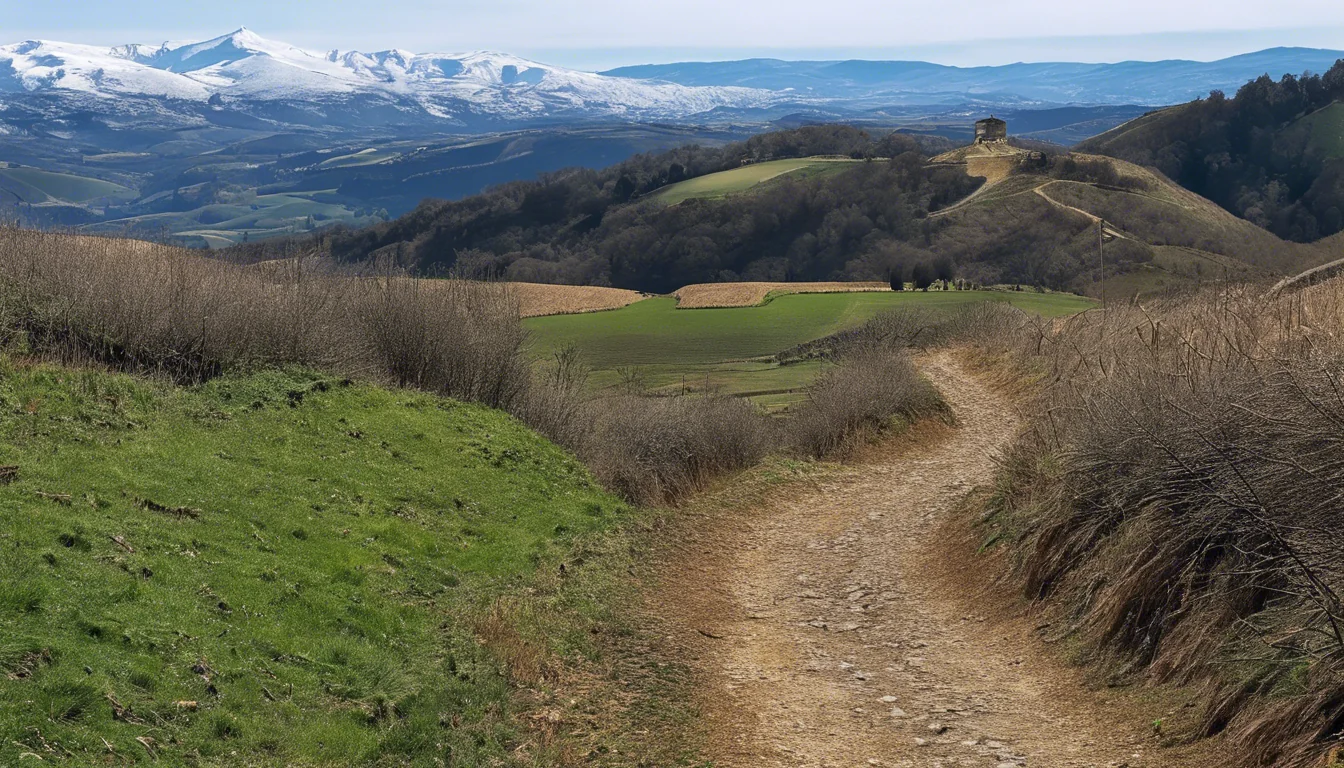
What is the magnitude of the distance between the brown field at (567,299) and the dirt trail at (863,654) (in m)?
49.6

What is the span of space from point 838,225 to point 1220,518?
110381mm

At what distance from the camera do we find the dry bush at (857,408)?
21.6m

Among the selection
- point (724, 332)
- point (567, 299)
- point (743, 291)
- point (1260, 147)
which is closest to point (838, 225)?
point (743, 291)

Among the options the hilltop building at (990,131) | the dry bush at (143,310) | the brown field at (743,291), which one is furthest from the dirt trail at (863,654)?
the hilltop building at (990,131)

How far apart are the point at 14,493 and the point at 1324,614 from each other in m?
9.11

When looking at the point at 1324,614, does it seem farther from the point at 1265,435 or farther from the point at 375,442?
the point at 375,442

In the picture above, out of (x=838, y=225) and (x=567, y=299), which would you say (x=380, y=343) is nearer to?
(x=567, y=299)

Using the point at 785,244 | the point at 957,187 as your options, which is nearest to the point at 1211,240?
the point at 957,187

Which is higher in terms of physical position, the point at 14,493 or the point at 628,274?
the point at 14,493

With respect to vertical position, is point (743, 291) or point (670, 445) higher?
point (670, 445)

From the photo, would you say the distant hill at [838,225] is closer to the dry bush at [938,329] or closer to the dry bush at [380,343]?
the dry bush at [938,329]

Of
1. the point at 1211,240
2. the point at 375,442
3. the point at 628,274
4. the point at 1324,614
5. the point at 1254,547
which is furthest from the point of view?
the point at 628,274

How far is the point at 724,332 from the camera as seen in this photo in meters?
58.2

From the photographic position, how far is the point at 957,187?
122 meters
